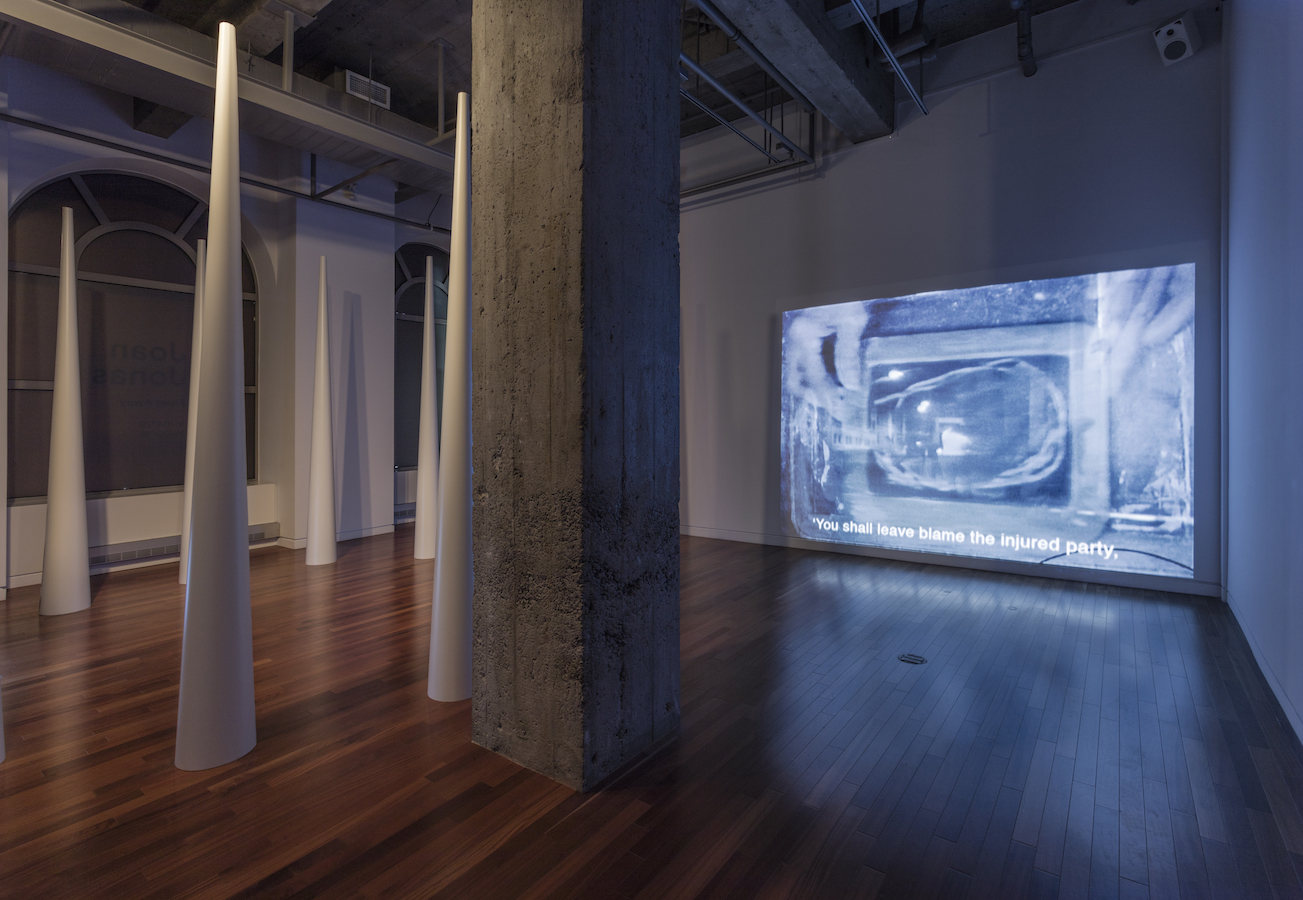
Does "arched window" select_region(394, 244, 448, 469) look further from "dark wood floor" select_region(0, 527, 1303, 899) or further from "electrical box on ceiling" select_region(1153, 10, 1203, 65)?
"electrical box on ceiling" select_region(1153, 10, 1203, 65)

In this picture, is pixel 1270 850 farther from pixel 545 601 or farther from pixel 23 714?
pixel 23 714

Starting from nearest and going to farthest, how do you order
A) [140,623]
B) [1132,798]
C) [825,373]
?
1. [1132,798]
2. [140,623]
3. [825,373]

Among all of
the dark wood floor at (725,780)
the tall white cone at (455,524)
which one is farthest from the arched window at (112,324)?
the tall white cone at (455,524)

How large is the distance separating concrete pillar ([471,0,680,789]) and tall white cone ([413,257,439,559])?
2407mm

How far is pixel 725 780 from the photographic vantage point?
2045mm

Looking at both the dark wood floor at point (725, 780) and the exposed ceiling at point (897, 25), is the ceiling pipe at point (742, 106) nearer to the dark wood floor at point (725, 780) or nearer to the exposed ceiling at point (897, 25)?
the exposed ceiling at point (897, 25)

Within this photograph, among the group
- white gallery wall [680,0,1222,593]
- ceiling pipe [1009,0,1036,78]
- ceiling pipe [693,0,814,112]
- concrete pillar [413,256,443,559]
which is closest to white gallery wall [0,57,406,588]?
concrete pillar [413,256,443,559]

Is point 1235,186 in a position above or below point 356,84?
below

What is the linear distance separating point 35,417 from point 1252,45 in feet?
26.3

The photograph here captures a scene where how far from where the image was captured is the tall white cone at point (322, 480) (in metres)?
5.14

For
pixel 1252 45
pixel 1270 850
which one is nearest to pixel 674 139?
pixel 1270 850

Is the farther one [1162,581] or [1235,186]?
[1162,581]

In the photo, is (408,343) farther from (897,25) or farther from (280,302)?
(897,25)

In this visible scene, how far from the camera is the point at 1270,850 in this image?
1.71 metres
